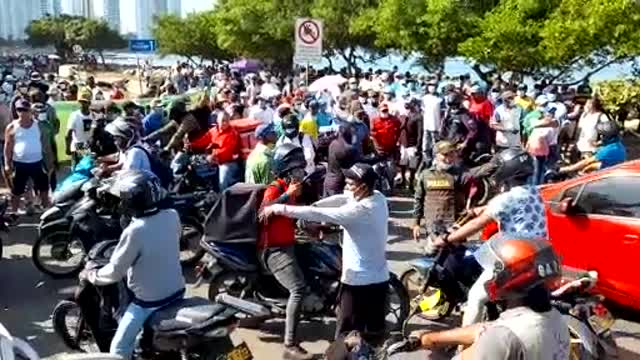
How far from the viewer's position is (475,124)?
1326cm

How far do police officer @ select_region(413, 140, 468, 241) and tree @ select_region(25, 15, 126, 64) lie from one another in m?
96.6

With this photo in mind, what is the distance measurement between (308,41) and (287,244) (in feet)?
25.1

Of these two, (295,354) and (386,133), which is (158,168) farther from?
(386,133)

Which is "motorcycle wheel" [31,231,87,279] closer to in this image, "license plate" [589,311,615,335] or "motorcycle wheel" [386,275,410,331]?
"motorcycle wheel" [386,275,410,331]

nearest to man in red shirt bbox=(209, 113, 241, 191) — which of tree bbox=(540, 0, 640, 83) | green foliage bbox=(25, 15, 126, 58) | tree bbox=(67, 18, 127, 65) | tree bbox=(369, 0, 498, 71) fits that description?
tree bbox=(540, 0, 640, 83)

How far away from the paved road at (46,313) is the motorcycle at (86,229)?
0.20 metres

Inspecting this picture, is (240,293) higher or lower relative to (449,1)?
lower

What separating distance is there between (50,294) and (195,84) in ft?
82.7

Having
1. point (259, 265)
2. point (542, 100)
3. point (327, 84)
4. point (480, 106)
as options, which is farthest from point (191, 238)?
point (327, 84)

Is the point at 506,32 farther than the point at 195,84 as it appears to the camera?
No

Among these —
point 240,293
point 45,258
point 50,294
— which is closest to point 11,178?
point 45,258

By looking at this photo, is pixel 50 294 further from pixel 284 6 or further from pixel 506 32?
pixel 284 6

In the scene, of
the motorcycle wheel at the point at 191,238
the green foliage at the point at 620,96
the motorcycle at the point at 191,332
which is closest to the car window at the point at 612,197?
the motorcycle at the point at 191,332

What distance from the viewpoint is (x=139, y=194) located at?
16.4ft
